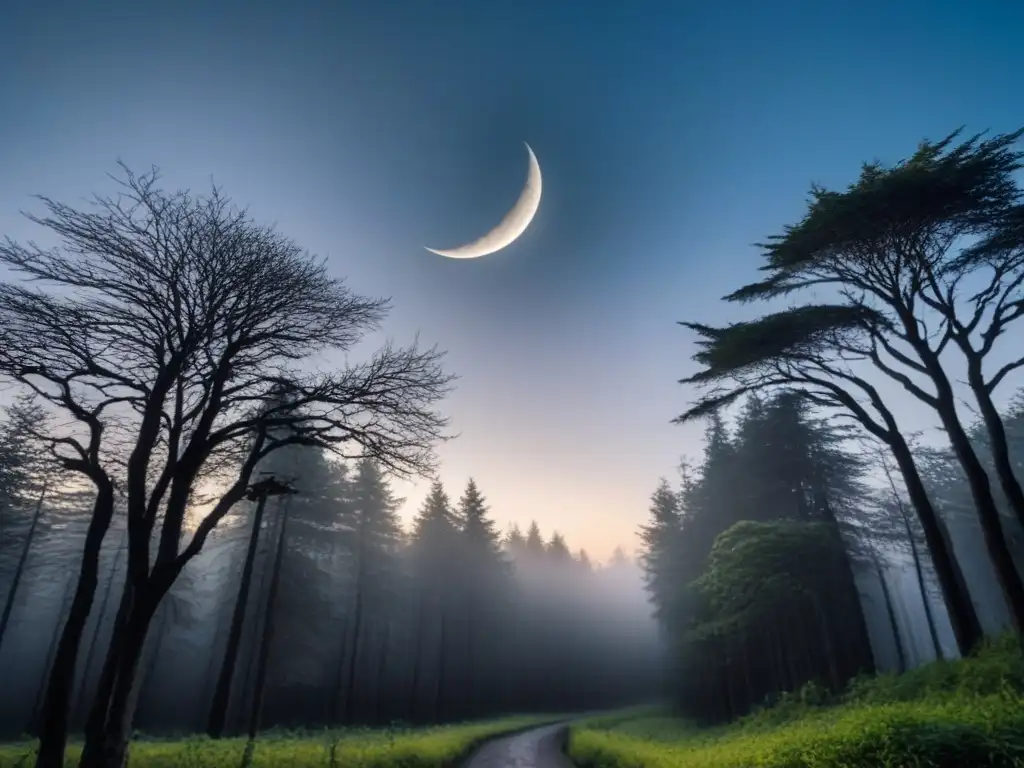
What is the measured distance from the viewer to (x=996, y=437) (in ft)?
36.8

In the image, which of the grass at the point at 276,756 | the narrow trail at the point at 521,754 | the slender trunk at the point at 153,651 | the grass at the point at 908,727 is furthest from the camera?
the slender trunk at the point at 153,651

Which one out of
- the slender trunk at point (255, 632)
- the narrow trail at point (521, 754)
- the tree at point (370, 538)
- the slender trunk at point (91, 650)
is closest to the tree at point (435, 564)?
the tree at point (370, 538)

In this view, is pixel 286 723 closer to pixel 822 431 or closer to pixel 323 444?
pixel 323 444

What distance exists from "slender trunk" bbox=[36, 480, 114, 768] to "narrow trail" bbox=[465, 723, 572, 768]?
12.4 m

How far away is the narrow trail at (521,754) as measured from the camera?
16.4 metres

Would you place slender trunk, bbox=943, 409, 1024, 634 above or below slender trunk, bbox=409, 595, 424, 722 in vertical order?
above

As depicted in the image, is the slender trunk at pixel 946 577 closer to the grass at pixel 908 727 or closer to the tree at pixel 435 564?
the grass at pixel 908 727

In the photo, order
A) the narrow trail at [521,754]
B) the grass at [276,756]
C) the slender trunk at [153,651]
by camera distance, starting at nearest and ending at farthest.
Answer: the grass at [276,756] → the narrow trail at [521,754] → the slender trunk at [153,651]

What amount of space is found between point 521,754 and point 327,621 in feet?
44.6

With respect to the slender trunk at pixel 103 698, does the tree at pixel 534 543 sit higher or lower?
higher

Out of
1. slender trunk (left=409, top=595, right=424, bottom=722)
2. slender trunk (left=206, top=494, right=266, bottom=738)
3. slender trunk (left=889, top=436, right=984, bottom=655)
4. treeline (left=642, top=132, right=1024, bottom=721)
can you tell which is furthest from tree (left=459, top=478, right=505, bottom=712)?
slender trunk (left=889, top=436, right=984, bottom=655)

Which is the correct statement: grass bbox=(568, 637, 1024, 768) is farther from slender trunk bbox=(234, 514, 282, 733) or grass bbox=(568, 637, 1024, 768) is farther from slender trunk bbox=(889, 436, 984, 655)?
slender trunk bbox=(234, 514, 282, 733)

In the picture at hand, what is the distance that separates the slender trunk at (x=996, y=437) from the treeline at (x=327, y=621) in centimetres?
1685

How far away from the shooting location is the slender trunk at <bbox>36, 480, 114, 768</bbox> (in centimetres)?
754
